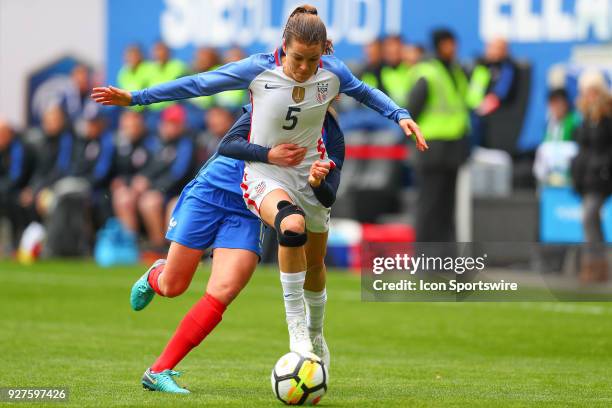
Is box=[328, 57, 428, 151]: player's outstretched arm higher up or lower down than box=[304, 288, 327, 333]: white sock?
higher up

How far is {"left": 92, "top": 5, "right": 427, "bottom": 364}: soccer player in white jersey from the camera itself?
23.0 feet

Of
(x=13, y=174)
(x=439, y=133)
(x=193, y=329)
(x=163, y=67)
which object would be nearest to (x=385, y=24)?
(x=163, y=67)

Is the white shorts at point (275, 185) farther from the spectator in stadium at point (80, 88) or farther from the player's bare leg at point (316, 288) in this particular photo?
the spectator in stadium at point (80, 88)

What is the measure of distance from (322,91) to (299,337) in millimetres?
1284

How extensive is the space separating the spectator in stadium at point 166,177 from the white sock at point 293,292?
1203cm

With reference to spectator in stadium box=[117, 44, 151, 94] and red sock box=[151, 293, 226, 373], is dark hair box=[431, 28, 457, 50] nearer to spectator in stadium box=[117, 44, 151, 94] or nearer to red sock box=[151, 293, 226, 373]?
spectator in stadium box=[117, 44, 151, 94]

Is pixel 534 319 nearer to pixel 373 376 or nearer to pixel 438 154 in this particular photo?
pixel 438 154

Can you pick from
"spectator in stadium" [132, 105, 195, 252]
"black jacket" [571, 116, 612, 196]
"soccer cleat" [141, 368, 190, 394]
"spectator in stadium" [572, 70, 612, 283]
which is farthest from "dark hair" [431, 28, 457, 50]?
"soccer cleat" [141, 368, 190, 394]

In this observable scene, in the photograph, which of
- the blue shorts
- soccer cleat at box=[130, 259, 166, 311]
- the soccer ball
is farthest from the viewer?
soccer cleat at box=[130, 259, 166, 311]

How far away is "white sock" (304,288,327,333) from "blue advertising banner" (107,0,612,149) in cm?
1147

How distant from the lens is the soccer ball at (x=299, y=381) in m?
6.83

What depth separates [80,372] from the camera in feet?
27.3

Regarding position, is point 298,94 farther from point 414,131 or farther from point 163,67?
point 163,67

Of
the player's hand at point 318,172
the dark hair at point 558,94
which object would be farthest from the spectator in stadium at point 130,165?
the player's hand at point 318,172
